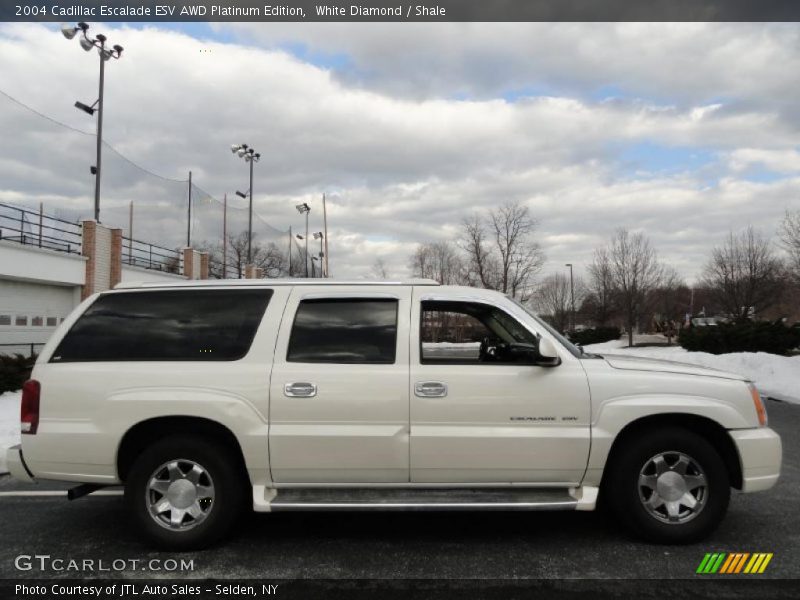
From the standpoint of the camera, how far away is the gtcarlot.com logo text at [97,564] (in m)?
3.87

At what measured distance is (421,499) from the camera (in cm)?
404

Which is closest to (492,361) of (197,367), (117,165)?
(197,367)

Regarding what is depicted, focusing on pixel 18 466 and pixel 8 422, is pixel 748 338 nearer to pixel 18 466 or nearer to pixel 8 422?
pixel 8 422

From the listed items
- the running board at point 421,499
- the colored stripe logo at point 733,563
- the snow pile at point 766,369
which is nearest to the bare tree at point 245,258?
the snow pile at point 766,369

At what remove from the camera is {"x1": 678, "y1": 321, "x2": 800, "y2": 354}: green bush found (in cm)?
1992

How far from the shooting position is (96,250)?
21.6m

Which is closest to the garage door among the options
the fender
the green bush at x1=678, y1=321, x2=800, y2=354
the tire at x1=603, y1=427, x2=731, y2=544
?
the fender

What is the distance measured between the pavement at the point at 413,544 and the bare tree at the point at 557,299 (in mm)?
46924

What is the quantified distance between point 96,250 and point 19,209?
289cm

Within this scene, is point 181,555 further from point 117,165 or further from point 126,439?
point 117,165

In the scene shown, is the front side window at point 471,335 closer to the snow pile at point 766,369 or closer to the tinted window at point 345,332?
the tinted window at point 345,332

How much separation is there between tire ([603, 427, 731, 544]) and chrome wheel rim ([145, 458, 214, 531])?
2.90 meters

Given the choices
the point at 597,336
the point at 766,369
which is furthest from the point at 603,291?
the point at 766,369

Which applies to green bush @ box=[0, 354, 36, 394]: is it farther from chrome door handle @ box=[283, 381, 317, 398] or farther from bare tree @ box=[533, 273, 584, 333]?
bare tree @ box=[533, 273, 584, 333]
